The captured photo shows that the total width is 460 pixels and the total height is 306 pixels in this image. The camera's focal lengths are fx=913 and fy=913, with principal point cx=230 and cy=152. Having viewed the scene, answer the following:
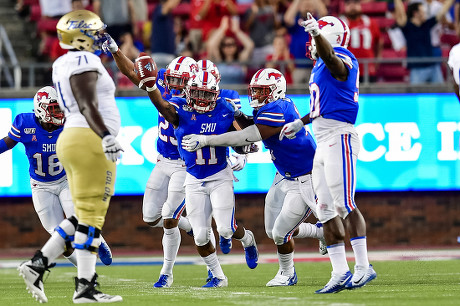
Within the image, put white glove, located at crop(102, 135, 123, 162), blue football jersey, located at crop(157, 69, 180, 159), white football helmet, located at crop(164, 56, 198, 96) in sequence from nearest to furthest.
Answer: white glove, located at crop(102, 135, 123, 162) < white football helmet, located at crop(164, 56, 198, 96) < blue football jersey, located at crop(157, 69, 180, 159)

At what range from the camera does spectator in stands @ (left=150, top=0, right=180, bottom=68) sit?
13.1m

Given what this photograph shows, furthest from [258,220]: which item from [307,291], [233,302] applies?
[233,302]

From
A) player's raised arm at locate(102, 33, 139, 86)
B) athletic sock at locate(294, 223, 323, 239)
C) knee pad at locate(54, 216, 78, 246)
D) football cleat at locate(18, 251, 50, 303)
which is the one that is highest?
player's raised arm at locate(102, 33, 139, 86)

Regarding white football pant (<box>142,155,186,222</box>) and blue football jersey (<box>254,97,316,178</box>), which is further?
white football pant (<box>142,155,186,222</box>)

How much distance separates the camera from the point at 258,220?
13.3 meters

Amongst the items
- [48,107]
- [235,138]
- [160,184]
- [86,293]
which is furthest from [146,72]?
[86,293]

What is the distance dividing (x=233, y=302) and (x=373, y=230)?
293 inches

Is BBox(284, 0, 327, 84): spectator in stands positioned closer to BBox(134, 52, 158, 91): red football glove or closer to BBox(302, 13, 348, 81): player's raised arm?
BBox(134, 52, 158, 91): red football glove

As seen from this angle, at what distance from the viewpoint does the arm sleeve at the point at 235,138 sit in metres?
7.53

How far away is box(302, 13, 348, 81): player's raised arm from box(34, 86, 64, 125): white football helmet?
2.72 meters

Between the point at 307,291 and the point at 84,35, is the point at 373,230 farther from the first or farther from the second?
the point at 84,35

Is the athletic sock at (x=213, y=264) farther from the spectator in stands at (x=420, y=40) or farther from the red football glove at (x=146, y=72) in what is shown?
the spectator in stands at (x=420, y=40)

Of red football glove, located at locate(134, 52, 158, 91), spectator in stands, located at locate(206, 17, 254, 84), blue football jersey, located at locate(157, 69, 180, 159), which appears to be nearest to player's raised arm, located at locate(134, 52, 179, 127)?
red football glove, located at locate(134, 52, 158, 91)

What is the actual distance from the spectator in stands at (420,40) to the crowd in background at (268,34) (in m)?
0.01
